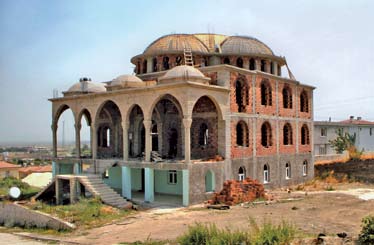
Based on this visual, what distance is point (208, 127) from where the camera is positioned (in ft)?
84.7

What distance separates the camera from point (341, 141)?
137 ft

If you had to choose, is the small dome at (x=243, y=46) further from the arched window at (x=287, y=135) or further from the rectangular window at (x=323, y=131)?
the rectangular window at (x=323, y=131)

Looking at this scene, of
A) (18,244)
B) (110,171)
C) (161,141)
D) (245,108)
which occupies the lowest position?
(18,244)

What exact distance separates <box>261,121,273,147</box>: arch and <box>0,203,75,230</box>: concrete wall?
1465cm

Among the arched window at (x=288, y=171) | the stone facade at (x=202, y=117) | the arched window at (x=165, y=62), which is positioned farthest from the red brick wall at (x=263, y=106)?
the arched window at (x=165, y=62)

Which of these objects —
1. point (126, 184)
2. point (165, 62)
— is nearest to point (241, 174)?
point (126, 184)

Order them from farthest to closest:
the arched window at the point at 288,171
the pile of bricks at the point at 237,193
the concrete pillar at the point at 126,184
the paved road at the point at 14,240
A: the arched window at the point at 288,171 → the concrete pillar at the point at 126,184 → the pile of bricks at the point at 237,193 → the paved road at the point at 14,240

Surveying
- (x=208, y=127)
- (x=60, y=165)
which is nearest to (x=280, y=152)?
(x=208, y=127)

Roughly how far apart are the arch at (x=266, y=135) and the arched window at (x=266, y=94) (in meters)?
1.42

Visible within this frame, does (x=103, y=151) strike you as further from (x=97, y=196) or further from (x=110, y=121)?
(x=97, y=196)

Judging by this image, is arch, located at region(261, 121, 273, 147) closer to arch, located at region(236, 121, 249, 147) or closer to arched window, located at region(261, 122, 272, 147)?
arched window, located at region(261, 122, 272, 147)

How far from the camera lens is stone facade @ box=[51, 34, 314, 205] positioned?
23797 mm

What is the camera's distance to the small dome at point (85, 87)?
3045 centimetres

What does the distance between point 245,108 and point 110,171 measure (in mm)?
10261
